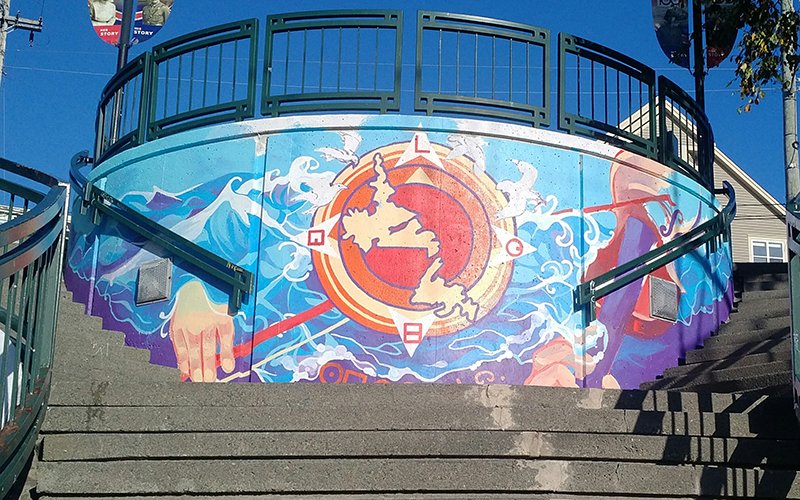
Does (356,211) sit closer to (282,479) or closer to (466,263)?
(466,263)

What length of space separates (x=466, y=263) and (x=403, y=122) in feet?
4.75

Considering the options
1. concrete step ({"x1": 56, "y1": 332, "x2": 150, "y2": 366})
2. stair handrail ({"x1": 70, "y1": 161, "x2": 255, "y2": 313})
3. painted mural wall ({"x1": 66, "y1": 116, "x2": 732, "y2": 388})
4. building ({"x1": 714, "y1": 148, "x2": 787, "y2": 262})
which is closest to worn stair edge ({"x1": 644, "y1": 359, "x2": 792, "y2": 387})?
painted mural wall ({"x1": 66, "y1": 116, "x2": 732, "y2": 388})

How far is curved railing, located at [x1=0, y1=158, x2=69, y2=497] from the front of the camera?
5.80 metres

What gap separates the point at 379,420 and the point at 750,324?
5.61 m

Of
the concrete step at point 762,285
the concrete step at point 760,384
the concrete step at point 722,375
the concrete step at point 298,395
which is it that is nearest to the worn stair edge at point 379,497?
the concrete step at point 298,395

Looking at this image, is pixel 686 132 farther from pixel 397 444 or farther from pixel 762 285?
pixel 397 444

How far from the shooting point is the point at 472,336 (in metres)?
10.2

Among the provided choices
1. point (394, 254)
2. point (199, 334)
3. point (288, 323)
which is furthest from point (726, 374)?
point (199, 334)

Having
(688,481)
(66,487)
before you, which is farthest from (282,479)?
(688,481)

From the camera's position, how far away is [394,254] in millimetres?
10266

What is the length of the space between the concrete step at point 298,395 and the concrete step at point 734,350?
2.78 metres

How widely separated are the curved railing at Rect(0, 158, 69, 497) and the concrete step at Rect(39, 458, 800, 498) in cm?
51

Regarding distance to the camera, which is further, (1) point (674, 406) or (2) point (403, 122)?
(2) point (403, 122)

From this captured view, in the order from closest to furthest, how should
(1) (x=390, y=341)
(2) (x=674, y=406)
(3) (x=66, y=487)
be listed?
1. (3) (x=66, y=487)
2. (2) (x=674, y=406)
3. (1) (x=390, y=341)
